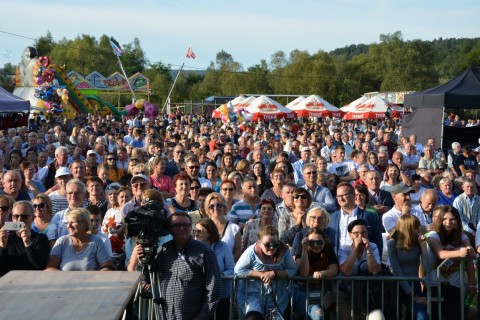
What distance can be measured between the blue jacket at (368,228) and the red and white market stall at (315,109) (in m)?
33.6

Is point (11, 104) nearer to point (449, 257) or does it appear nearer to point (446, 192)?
point (446, 192)

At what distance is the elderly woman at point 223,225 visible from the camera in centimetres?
748

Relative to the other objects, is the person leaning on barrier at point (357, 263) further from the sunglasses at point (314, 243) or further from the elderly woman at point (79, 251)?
the elderly woman at point (79, 251)

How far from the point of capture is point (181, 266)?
581cm

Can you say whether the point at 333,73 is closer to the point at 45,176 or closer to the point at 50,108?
the point at 50,108

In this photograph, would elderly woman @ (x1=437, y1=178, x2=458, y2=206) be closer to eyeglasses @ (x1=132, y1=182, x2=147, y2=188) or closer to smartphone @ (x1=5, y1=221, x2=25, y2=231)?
eyeglasses @ (x1=132, y1=182, x2=147, y2=188)

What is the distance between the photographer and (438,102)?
22.1 meters

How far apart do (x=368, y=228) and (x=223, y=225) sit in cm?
149

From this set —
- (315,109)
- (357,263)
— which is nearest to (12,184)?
(357,263)

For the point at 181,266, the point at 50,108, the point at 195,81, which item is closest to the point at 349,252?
the point at 181,266

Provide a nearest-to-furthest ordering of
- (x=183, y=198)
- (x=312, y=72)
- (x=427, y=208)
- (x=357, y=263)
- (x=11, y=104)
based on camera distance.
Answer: (x=357, y=263)
(x=183, y=198)
(x=427, y=208)
(x=11, y=104)
(x=312, y=72)

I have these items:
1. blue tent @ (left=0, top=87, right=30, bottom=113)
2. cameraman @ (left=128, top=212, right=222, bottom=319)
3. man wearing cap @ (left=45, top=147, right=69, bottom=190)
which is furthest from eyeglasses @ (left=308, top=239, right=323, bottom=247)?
blue tent @ (left=0, top=87, right=30, bottom=113)

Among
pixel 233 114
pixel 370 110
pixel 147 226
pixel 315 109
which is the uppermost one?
pixel 147 226

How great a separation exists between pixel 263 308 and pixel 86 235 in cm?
165
